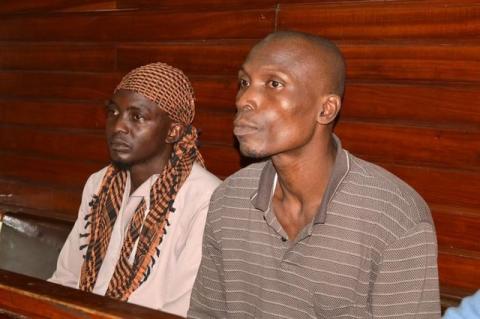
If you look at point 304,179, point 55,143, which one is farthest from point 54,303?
point 55,143

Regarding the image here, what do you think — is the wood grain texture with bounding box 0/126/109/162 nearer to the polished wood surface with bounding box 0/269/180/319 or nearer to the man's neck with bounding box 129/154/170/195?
the man's neck with bounding box 129/154/170/195

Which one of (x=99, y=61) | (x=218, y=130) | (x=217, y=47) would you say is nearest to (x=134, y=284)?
(x=218, y=130)

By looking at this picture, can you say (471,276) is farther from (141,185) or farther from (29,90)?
(29,90)

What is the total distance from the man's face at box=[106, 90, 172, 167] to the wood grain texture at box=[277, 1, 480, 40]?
2.84ft

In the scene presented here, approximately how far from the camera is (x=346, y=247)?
2.48 metres

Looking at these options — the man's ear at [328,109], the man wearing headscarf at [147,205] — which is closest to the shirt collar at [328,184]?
the man's ear at [328,109]

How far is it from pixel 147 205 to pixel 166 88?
0.60 m

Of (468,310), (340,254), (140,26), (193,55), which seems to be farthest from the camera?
(140,26)

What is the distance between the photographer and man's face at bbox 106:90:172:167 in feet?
11.5

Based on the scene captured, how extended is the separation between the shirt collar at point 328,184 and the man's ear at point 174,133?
2.99 ft

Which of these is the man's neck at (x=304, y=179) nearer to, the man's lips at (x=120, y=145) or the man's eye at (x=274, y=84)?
the man's eye at (x=274, y=84)

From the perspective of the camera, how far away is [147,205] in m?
3.53

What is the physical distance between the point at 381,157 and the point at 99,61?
2018 millimetres

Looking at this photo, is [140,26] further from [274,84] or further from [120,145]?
[274,84]
